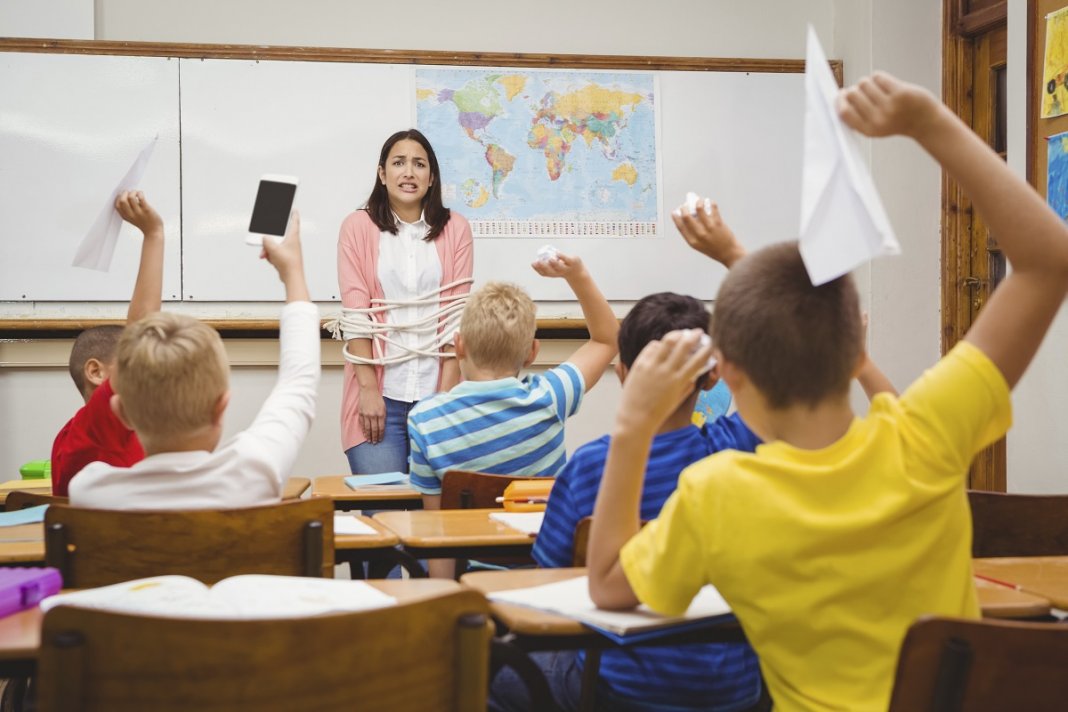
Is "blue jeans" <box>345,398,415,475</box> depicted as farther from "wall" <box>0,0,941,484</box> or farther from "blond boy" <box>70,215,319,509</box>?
"blond boy" <box>70,215,319,509</box>

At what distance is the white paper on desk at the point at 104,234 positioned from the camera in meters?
2.25

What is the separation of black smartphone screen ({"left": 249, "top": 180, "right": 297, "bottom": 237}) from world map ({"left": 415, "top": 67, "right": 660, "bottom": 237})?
289 cm

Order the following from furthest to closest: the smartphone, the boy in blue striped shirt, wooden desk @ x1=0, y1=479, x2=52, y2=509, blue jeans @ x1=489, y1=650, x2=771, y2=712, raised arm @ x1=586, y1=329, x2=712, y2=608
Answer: wooden desk @ x1=0, y1=479, x2=52, y2=509 < the boy in blue striped shirt < the smartphone < blue jeans @ x1=489, y1=650, x2=771, y2=712 < raised arm @ x1=586, y1=329, x2=712, y2=608

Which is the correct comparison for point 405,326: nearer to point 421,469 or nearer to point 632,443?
point 421,469

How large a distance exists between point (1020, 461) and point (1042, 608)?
9.35ft

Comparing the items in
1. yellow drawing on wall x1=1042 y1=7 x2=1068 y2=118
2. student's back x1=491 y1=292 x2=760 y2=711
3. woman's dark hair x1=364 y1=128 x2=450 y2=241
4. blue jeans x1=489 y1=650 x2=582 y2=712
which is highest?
yellow drawing on wall x1=1042 y1=7 x2=1068 y2=118

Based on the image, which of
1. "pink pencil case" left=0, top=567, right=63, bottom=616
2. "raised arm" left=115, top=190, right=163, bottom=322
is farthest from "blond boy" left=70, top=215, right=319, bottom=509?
"raised arm" left=115, top=190, right=163, bottom=322

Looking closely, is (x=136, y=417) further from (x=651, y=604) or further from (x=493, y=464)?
(x=493, y=464)

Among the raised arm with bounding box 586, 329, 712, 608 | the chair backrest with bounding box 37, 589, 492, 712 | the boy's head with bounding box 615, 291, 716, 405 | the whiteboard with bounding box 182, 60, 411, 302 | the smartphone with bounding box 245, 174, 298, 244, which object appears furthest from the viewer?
the whiteboard with bounding box 182, 60, 411, 302

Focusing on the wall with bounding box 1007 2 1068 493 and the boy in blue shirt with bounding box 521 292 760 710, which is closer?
the boy in blue shirt with bounding box 521 292 760 710

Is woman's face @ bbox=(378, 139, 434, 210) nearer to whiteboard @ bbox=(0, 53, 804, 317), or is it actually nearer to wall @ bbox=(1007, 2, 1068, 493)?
whiteboard @ bbox=(0, 53, 804, 317)

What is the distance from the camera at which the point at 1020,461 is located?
404 centimetres

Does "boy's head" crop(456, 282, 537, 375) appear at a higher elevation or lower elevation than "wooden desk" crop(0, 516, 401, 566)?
higher

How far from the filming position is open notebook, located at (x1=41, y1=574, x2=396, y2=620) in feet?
3.76
